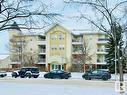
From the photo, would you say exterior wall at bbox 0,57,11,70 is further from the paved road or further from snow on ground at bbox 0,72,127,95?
snow on ground at bbox 0,72,127,95

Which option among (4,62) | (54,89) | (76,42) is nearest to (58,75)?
(54,89)

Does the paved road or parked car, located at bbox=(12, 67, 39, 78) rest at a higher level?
parked car, located at bbox=(12, 67, 39, 78)

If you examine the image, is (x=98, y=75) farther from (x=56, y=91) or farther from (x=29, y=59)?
(x=29, y=59)

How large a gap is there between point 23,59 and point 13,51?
15.4ft

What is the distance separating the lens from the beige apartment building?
91938 millimetres

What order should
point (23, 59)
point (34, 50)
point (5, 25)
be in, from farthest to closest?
point (34, 50)
point (23, 59)
point (5, 25)

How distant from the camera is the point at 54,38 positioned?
322 feet

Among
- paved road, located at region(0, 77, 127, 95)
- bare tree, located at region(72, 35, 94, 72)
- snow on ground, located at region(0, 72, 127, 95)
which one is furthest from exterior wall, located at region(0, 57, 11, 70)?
snow on ground, located at region(0, 72, 127, 95)

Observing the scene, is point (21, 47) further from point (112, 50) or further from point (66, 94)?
point (66, 94)

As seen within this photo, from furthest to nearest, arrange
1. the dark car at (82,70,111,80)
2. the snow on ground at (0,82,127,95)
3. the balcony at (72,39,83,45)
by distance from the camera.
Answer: the balcony at (72,39,83,45) < the dark car at (82,70,111,80) < the snow on ground at (0,82,127,95)

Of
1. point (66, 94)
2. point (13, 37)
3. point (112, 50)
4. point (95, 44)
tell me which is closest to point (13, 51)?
point (13, 37)

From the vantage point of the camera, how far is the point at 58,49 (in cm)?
9762

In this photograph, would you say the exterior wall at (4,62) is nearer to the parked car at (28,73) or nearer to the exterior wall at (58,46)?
the exterior wall at (58,46)

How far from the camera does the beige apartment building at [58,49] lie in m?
91.9
